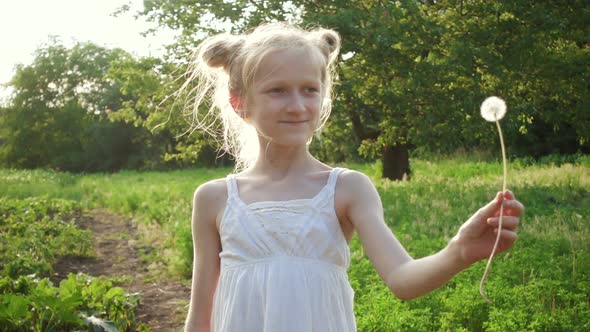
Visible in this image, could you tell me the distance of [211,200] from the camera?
1.97 metres

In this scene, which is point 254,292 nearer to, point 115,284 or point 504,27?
point 115,284

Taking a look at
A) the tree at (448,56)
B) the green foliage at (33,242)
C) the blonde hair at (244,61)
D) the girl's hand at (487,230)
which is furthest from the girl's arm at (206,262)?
the tree at (448,56)

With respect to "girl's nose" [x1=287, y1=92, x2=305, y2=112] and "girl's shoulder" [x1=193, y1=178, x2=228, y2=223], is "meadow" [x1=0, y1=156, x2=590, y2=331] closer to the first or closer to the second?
"girl's shoulder" [x1=193, y1=178, x2=228, y2=223]

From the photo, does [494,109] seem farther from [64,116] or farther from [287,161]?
[64,116]

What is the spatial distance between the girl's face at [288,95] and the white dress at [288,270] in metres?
0.16

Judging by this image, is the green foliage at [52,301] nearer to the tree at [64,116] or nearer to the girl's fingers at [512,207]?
the girl's fingers at [512,207]

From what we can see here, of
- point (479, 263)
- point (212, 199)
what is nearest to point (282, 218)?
point (212, 199)

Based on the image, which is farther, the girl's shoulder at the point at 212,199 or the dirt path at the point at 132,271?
the dirt path at the point at 132,271

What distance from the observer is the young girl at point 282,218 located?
1741 millimetres

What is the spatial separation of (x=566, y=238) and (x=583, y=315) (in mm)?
2459

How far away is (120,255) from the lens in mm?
8805

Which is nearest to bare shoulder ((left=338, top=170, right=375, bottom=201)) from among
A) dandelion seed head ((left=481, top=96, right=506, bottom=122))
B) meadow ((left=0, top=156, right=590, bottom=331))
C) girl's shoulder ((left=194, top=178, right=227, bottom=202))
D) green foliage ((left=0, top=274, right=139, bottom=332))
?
girl's shoulder ((left=194, top=178, right=227, bottom=202))

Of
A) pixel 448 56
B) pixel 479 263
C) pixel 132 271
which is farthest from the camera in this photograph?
pixel 448 56

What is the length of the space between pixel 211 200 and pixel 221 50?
17.7 inches
